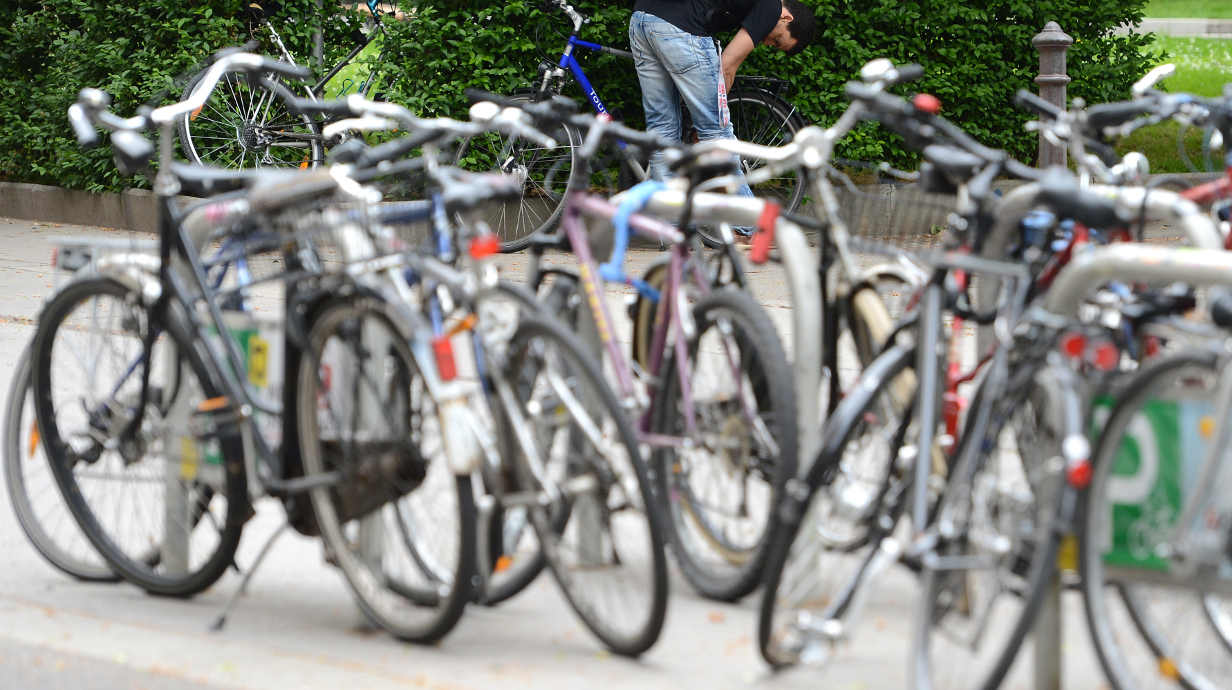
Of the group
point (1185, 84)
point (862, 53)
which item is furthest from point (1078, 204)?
point (1185, 84)

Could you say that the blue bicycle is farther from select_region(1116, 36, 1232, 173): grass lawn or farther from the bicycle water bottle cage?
the bicycle water bottle cage

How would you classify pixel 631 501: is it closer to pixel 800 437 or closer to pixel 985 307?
pixel 800 437

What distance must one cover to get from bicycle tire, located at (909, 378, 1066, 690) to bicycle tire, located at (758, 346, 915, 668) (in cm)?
20

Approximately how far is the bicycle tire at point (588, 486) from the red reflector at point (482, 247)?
169 millimetres

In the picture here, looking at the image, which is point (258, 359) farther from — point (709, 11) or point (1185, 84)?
point (1185, 84)

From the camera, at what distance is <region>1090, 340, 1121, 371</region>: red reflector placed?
2357mm

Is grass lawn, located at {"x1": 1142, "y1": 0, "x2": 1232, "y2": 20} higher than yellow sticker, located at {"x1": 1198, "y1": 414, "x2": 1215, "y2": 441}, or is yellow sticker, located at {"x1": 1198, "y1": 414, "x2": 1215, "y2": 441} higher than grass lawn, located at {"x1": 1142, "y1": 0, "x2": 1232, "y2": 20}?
grass lawn, located at {"x1": 1142, "y1": 0, "x2": 1232, "y2": 20}

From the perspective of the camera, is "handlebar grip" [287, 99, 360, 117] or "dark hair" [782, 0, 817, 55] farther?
"dark hair" [782, 0, 817, 55]

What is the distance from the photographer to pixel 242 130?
9.62 m

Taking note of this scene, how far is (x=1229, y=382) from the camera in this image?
2.12m

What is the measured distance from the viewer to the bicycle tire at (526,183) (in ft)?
27.7

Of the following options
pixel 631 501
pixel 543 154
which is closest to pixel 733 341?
pixel 631 501

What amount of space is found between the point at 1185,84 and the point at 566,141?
1227 cm

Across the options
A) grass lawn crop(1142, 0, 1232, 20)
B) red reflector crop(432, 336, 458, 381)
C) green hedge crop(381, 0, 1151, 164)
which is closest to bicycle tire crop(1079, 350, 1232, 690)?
red reflector crop(432, 336, 458, 381)
